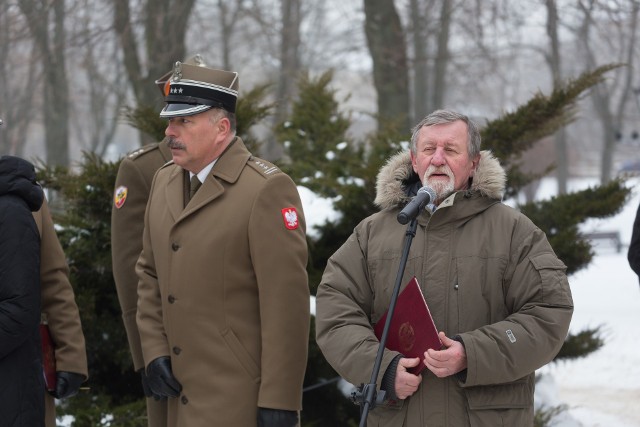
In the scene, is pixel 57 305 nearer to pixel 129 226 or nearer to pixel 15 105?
pixel 129 226

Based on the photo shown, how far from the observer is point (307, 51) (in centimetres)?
3288

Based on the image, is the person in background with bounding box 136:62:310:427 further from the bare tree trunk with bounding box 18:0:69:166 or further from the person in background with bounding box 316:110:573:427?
the bare tree trunk with bounding box 18:0:69:166

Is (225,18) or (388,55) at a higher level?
(225,18)

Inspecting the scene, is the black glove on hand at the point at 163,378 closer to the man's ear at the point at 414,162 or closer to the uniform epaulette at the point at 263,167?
the uniform epaulette at the point at 263,167

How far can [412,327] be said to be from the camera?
11.2 feet

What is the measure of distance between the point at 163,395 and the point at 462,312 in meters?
1.25

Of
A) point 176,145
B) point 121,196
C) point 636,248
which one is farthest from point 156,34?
point 176,145

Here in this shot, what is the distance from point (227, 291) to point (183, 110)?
0.73m

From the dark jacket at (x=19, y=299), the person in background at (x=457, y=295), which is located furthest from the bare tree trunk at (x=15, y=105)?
the person in background at (x=457, y=295)

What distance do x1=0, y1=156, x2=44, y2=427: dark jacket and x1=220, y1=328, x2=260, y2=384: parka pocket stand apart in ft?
2.53

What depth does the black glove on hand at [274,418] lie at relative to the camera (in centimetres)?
369

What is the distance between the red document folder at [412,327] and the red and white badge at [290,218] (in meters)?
0.54

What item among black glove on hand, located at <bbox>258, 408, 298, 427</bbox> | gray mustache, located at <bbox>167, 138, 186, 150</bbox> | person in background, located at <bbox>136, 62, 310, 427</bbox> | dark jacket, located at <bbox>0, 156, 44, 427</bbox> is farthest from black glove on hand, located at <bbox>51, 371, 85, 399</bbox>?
gray mustache, located at <bbox>167, 138, 186, 150</bbox>

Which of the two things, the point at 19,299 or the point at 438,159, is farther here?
the point at 19,299
